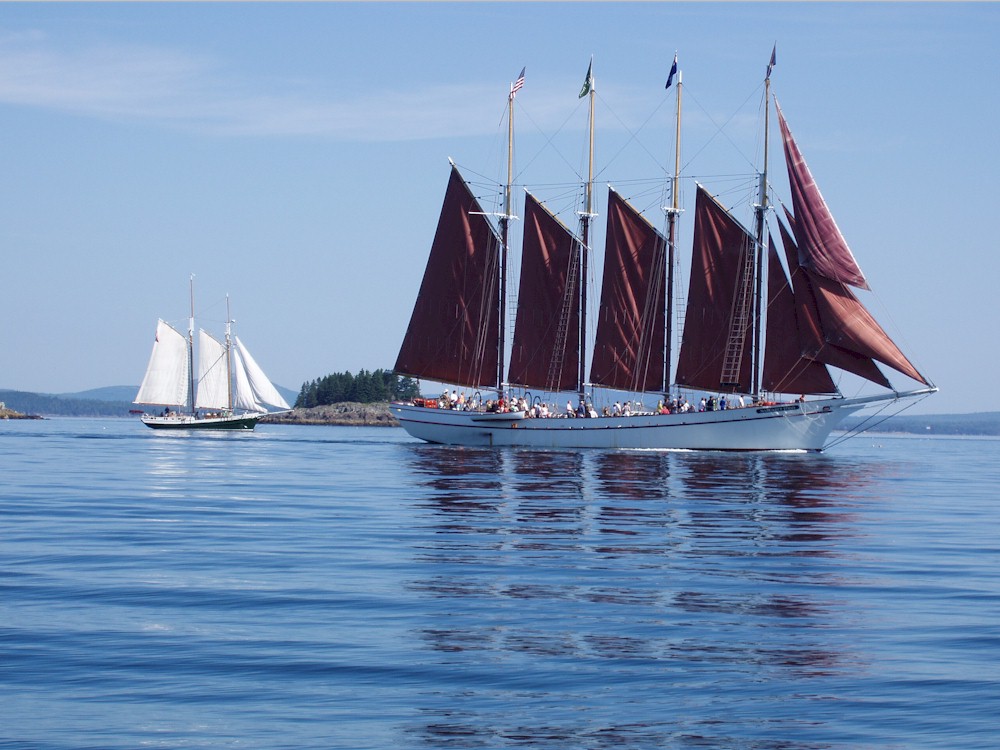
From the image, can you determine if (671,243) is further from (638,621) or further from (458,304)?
(638,621)

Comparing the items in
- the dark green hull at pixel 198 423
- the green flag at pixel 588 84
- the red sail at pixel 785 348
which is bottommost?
the dark green hull at pixel 198 423

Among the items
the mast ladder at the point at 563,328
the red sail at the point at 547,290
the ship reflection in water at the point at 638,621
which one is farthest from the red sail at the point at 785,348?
the ship reflection in water at the point at 638,621

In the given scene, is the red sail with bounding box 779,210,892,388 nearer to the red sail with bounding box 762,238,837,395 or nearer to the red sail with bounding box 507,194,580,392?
the red sail with bounding box 762,238,837,395

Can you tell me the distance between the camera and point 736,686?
44.7 feet

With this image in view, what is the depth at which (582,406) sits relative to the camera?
88.1m

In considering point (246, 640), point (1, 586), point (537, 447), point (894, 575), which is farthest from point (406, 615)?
point (537, 447)

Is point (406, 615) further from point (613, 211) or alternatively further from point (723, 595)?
point (613, 211)

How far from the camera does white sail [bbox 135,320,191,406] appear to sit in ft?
466

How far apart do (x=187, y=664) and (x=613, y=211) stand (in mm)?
74861

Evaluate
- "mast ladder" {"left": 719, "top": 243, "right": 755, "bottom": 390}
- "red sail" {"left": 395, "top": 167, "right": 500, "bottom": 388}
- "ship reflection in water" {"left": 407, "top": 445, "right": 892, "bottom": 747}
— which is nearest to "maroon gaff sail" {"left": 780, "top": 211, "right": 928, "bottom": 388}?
"mast ladder" {"left": 719, "top": 243, "right": 755, "bottom": 390}

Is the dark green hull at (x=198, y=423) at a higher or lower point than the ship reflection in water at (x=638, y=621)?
higher

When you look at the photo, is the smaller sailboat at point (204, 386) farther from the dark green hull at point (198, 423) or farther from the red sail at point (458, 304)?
the red sail at point (458, 304)

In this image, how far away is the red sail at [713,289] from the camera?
8206 centimetres

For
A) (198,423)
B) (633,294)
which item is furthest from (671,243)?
(198,423)
